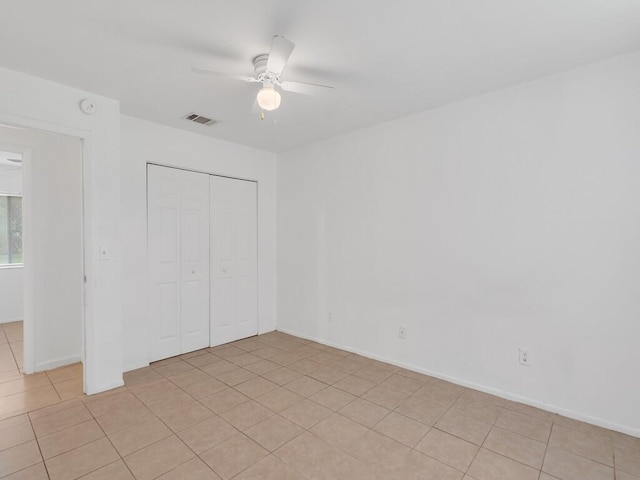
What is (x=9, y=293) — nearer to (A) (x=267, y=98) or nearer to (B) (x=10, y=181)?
(B) (x=10, y=181)

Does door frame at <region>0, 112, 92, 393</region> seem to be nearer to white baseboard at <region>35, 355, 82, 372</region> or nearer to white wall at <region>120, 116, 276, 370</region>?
white baseboard at <region>35, 355, 82, 372</region>

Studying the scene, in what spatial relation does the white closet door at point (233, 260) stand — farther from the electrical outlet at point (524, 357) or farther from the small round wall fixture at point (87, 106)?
the electrical outlet at point (524, 357)

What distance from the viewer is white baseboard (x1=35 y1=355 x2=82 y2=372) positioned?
131 inches

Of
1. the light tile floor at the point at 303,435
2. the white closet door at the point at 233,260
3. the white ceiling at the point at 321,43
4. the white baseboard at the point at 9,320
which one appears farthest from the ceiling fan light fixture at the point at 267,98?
the white baseboard at the point at 9,320

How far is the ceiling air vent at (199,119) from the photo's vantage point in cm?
328

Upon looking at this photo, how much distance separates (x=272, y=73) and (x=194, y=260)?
2499 millimetres

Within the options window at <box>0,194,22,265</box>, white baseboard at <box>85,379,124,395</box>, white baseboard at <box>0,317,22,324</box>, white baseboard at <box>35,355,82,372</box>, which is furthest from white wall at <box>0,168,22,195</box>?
white baseboard at <box>85,379,124,395</box>

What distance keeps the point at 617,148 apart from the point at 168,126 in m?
4.07

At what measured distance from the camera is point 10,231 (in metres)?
5.50

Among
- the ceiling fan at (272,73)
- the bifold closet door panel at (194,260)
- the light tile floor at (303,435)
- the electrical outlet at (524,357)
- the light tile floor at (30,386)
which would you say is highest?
the ceiling fan at (272,73)

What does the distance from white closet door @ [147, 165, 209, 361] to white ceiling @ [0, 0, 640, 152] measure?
3.27 feet

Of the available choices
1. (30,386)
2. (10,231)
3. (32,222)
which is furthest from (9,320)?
(30,386)

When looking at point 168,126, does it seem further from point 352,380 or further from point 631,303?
point 631,303

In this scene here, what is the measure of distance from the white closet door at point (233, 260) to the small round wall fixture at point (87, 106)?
4.71 ft
